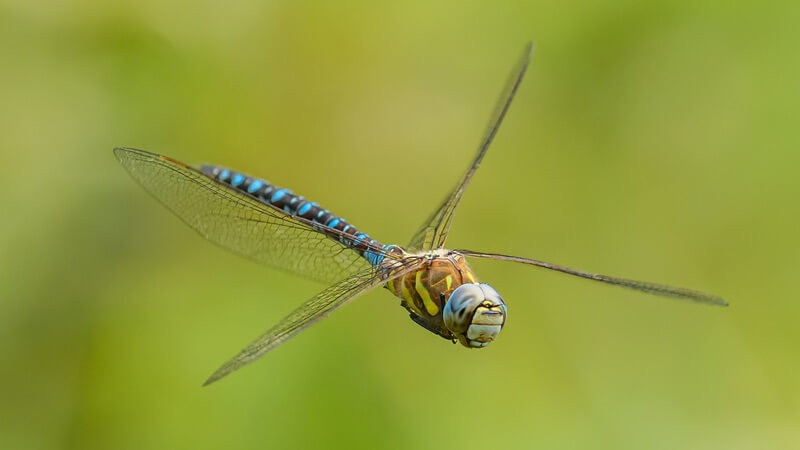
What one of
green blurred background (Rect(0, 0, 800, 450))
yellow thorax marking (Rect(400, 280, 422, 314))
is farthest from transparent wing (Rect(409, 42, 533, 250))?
green blurred background (Rect(0, 0, 800, 450))

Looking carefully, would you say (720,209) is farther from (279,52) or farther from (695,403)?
(279,52)

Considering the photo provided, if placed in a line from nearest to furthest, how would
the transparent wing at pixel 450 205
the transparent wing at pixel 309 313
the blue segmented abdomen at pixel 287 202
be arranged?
1. the transparent wing at pixel 309 313
2. the transparent wing at pixel 450 205
3. the blue segmented abdomen at pixel 287 202

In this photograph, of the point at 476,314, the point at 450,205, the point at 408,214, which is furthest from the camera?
the point at 408,214

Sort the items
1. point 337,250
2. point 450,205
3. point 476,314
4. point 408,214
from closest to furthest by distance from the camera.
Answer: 1. point 476,314
2. point 450,205
3. point 337,250
4. point 408,214

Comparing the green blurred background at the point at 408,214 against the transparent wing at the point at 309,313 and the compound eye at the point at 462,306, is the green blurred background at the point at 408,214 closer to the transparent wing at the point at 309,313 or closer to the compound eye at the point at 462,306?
the transparent wing at the point at 309,313

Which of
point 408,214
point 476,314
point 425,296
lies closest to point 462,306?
point 476,314

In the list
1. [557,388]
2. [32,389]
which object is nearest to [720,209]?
[557,388]

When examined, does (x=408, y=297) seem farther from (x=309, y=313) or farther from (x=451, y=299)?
(x=309, y=313)

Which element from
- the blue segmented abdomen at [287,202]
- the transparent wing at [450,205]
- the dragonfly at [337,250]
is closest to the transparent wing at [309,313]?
the dragonfly at [337,250]
